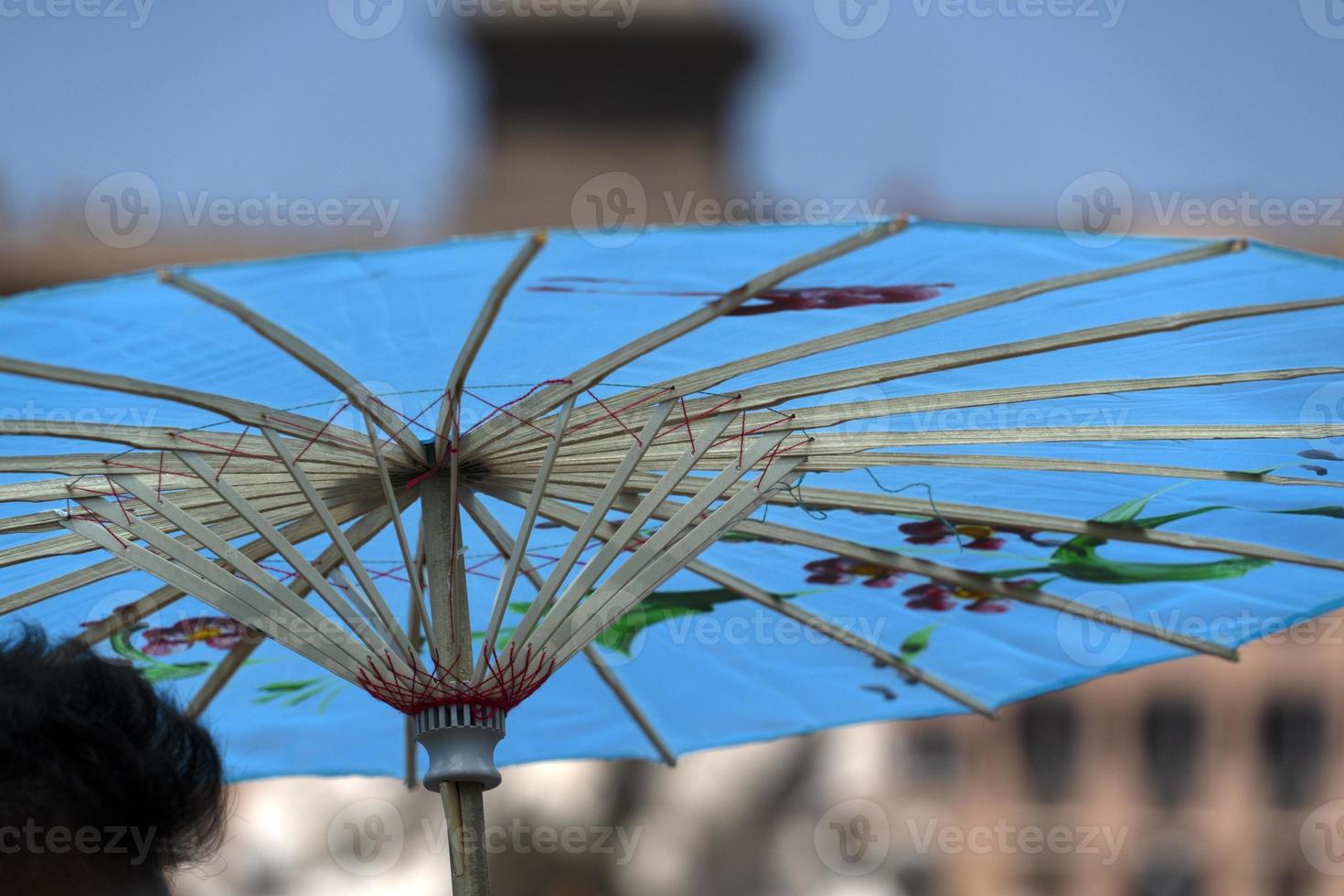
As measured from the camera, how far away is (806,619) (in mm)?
3912

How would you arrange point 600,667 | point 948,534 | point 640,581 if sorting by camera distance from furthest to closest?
point 600,667 < point 948,534 < point 640,581

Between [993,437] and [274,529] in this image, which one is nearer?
[274,529]

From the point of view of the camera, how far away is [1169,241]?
8.32 feet

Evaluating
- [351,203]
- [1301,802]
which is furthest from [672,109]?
[351,203]

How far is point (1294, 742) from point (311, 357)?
41.5 metres

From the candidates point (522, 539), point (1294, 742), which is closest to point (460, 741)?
point (522, 539)

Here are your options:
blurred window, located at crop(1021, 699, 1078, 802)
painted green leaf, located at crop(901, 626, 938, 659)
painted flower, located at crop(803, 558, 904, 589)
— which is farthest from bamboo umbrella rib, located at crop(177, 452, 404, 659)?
blurred window, located at crop(1021, 699, 1078, 802)

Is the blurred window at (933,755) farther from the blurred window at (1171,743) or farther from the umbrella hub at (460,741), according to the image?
the umbrella hub at (460,741)

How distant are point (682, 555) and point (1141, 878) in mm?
39760

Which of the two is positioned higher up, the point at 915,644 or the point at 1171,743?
the point at 915,644

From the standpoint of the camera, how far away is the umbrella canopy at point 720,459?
2.66 meters

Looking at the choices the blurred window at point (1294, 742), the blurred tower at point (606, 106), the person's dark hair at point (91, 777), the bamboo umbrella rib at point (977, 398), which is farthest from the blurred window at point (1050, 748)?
the person's dark hair at point (91, 777)

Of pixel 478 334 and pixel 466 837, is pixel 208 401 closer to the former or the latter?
pixel 478 334

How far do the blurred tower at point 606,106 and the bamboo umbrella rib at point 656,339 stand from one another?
34.9m
